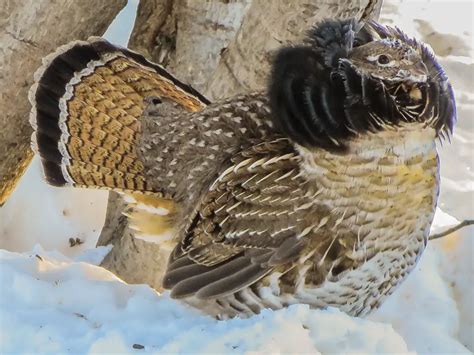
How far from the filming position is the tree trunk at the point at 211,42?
10.8 feet

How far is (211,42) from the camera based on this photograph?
156 inches

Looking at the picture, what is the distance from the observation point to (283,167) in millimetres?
2770

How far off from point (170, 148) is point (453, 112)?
96 centimetres

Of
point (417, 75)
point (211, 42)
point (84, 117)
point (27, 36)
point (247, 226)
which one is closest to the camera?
point (417, 75)

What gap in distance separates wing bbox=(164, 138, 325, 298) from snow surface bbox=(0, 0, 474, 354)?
0.12 metres

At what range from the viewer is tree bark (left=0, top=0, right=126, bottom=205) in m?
3.46

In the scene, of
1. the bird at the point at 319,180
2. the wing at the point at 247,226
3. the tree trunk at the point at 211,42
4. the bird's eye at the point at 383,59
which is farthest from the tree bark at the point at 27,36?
the bird's eye at the point at 383,59

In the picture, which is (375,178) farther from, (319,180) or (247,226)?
(247,226)

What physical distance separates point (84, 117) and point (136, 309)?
33.9 inches

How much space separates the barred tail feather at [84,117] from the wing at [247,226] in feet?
1.51

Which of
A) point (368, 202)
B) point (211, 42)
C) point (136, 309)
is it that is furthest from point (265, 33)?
point (136, 309)

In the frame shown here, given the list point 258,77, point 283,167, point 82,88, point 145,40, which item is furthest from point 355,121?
point 145,40

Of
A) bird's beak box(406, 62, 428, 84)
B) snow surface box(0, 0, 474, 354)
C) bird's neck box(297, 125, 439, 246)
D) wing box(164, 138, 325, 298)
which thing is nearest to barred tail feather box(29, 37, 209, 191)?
snow surface box(0, 0, 474, 354)

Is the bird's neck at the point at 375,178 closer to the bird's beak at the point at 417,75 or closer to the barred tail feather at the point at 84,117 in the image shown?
the bird's beak at the point at 417,75
